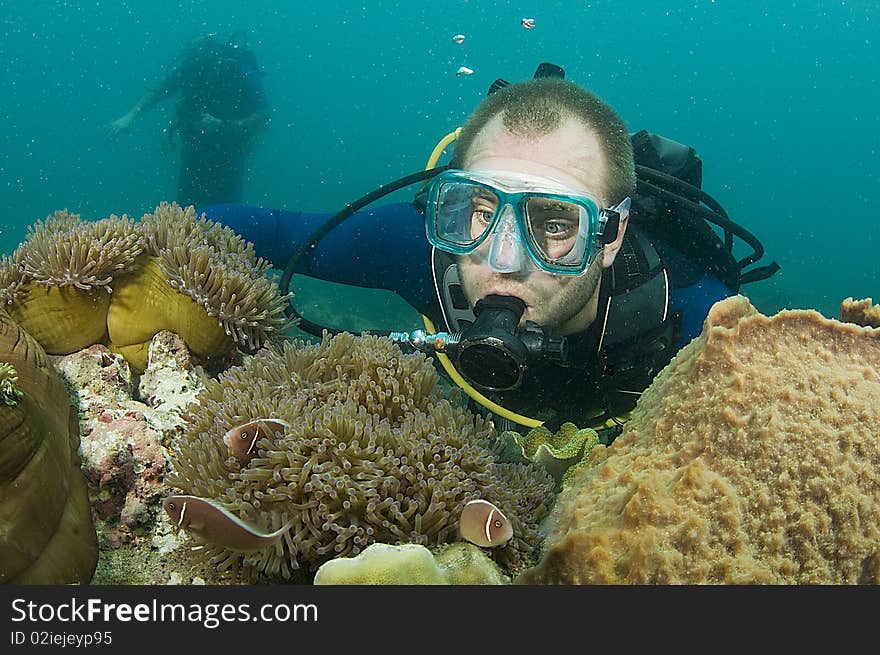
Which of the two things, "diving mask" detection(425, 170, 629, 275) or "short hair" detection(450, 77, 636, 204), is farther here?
"short hair" detection(450, 77, 636, 204)

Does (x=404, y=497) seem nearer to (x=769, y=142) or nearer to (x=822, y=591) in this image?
(x=822, y=591)

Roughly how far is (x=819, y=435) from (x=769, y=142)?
295 ft

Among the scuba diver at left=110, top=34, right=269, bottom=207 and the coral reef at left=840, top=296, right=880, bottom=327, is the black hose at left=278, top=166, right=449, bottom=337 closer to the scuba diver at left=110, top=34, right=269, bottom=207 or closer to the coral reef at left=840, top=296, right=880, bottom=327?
the coral reef at left=840, top=296, right=880, bottom=327

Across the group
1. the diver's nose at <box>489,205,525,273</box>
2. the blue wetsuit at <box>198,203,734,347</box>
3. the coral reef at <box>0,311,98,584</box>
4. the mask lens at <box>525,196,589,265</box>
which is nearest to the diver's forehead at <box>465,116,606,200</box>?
the mask lens at <box>525,196,589,265</box>

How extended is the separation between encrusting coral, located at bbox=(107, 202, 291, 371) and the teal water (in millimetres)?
48348

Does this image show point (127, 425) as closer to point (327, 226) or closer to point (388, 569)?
point (388, 569)

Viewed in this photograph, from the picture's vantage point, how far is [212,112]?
11.7 m

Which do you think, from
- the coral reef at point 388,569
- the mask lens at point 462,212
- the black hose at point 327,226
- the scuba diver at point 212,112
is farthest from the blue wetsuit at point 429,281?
the scuba diver at point 212,112

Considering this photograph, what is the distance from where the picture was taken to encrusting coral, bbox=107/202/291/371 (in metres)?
2.70

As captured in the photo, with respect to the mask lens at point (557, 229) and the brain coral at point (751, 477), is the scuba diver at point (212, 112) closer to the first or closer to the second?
the mask lens at point (557, 229)

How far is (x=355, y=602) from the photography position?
1537mm

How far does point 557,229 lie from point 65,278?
A: 2384mm

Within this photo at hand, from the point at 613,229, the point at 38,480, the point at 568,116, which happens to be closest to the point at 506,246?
the point at 613,229

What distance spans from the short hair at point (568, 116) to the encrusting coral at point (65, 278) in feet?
6.41
